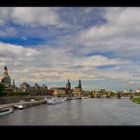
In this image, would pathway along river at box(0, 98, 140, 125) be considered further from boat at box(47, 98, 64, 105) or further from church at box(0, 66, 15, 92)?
boat at box(47, 98, 64, 105)

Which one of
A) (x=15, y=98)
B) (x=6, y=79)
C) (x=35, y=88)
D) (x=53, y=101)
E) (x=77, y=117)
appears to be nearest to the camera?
(x=77, y=117)

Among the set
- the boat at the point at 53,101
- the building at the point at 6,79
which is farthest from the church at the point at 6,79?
the boat at the point at 53,101

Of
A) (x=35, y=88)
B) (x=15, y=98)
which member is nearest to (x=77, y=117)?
(x=35, y=88)

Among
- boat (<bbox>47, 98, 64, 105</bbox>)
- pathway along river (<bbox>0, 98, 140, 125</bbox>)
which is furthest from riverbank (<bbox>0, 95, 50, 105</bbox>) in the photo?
pathway along river (<bbox>0, 98, 140, 125</bbox>)

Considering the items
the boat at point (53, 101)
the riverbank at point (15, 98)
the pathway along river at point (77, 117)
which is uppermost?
the riverbank at point (15, 98)

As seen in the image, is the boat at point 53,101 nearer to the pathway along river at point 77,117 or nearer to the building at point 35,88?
the building at point 35,88

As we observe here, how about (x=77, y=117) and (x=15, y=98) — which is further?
(x=15, y=98)

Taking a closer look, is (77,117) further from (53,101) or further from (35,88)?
(53,101)

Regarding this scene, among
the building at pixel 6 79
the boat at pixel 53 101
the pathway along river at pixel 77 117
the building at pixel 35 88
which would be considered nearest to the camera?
the building at pixel 6 79

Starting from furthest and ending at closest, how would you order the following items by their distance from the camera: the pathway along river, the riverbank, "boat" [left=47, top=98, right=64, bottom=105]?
"boat" [left=47, top=98, right=64, bottom=105], the riverbank, the pathway along river

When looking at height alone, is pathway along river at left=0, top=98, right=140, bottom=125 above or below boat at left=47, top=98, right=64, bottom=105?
below

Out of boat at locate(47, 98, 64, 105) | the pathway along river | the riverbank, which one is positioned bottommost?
the pathway along river
